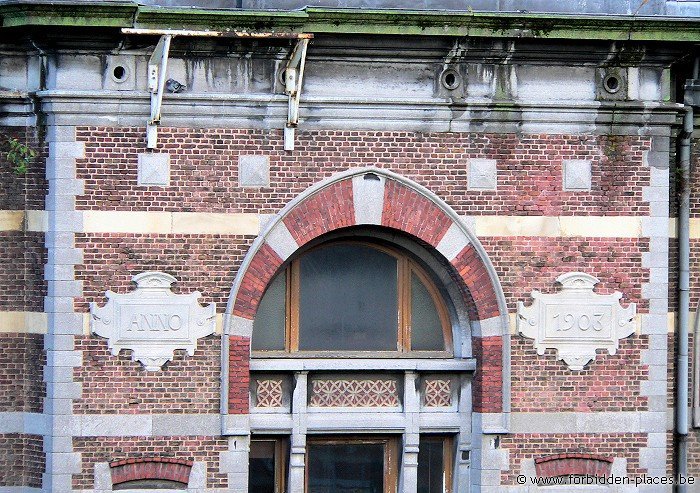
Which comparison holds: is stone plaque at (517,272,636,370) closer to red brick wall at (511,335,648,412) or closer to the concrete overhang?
red brick wall at (511,335,648,412)

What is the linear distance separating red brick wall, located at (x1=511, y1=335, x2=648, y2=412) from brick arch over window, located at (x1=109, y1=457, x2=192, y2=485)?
3.92 meters

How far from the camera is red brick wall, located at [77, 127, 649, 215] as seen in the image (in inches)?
648

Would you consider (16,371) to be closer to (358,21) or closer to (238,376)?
(238,376)

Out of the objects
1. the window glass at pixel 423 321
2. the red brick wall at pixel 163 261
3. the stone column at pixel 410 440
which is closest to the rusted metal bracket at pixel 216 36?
the red brick wall at pixel 163 261

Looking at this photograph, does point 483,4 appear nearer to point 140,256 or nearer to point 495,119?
point 495,119

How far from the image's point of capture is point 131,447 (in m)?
16.4

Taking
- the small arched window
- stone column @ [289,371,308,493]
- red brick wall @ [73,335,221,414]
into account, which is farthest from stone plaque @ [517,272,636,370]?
red brick wall @ [73,335,221,414]

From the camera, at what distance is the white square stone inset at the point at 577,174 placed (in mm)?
17391

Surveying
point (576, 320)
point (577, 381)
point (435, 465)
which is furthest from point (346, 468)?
point (576, 320)

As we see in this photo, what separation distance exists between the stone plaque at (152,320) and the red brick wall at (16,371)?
3.06 feet

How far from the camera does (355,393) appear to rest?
17.4 metres

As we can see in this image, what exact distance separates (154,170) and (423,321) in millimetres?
3735

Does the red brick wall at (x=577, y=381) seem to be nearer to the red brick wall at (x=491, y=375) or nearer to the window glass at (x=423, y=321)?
the red brick wall at (x=491, y=375)

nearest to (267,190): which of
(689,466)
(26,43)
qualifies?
(26,43)
